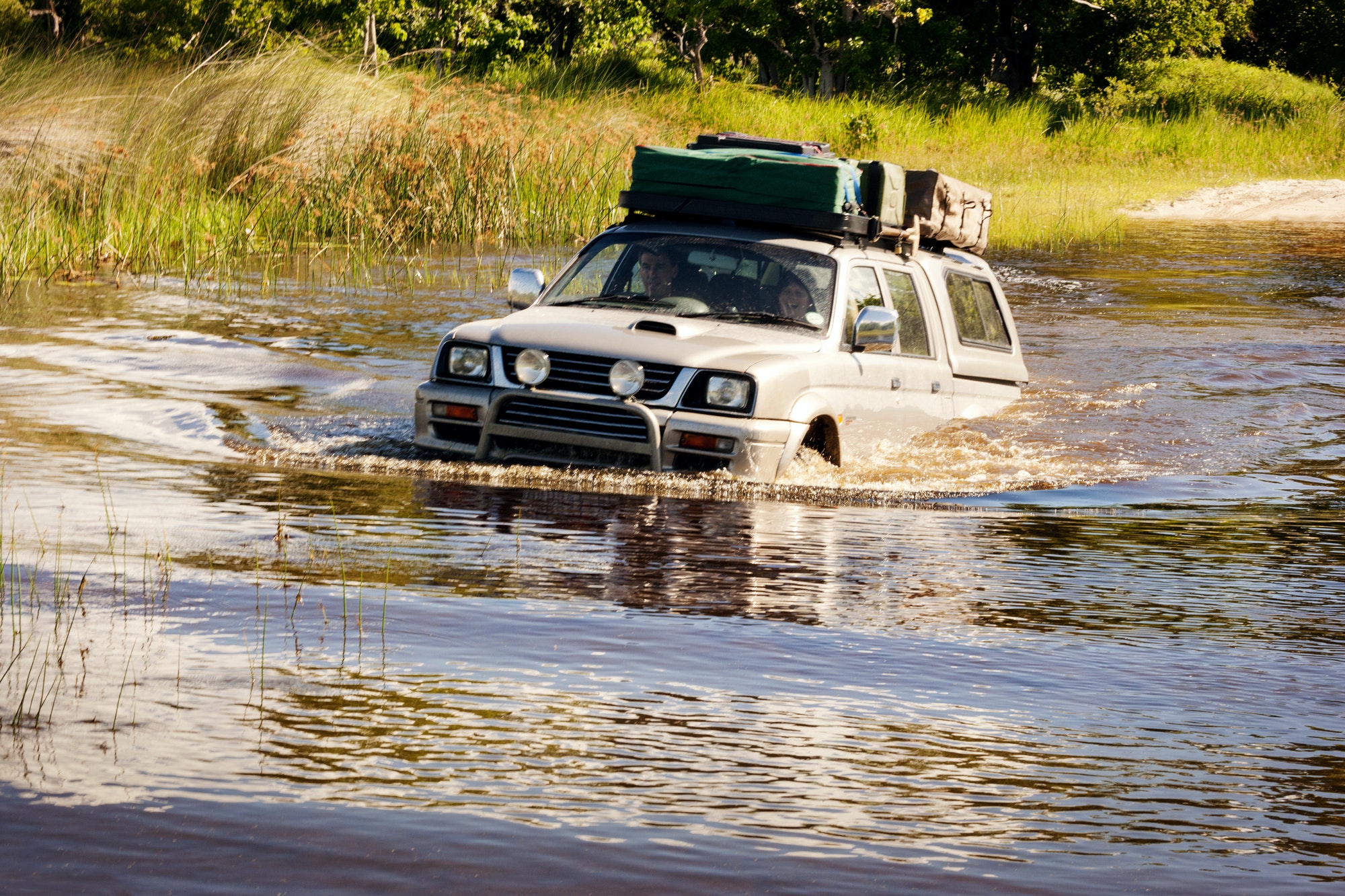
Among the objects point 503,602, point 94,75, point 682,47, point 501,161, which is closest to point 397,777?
point 503,602

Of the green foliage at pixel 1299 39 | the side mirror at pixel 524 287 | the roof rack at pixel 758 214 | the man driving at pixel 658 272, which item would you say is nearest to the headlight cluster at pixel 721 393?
the man driving at pixel 658 272

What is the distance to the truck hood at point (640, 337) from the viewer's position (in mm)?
7738

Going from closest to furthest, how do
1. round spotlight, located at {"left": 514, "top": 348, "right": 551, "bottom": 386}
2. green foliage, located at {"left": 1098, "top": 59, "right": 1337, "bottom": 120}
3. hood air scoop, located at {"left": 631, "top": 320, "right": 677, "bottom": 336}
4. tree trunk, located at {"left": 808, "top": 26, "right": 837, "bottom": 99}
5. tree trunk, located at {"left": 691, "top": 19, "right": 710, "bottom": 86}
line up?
round spotlight, located at {"left": 514, "top": 348, "right": 551, "bottom": 386}, hood air scoop, located at {"left": 631, "top": 320, "right": 677, "bottom": 336}, tree trunk, located at {"left": 808, "top": 26, "right": 837, "bottom": 99}, green foliage, located at {"left": 1098, "top": 59, "right": 1337, "bottom": 120}, tree trunk, located at {"left": 691, "top": 19, "right": 710, "bottom": 86}

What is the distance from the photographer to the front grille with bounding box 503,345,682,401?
7.73 metres

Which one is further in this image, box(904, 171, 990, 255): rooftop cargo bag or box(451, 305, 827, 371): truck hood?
box(904, 171, 990, 255): rooftop cargo bag

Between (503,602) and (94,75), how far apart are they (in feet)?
52.9

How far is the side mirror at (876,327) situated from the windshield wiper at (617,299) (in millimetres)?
1054

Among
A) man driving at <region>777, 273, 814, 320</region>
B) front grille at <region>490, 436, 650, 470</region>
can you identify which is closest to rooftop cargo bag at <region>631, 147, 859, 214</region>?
man driving at <region>777, 273, 814, 320</region>

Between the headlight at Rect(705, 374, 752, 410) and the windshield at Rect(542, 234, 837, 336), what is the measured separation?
0.89 m

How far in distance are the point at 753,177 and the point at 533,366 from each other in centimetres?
192

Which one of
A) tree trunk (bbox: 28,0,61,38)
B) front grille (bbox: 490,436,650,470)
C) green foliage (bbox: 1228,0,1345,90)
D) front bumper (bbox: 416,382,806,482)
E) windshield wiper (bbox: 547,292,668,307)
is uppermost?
green foliage (bbox: 1228,0,1345,90)

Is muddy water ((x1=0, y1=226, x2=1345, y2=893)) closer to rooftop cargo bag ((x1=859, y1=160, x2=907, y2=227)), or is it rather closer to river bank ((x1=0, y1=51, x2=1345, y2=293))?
rooftop cargo bag ((x1=859, y1=160, x2=907, y2=227))

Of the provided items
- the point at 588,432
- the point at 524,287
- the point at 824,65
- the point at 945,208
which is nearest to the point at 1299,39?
the point at 824,65

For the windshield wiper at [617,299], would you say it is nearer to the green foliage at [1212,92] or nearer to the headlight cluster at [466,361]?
the headlight cluster at [466,361]
